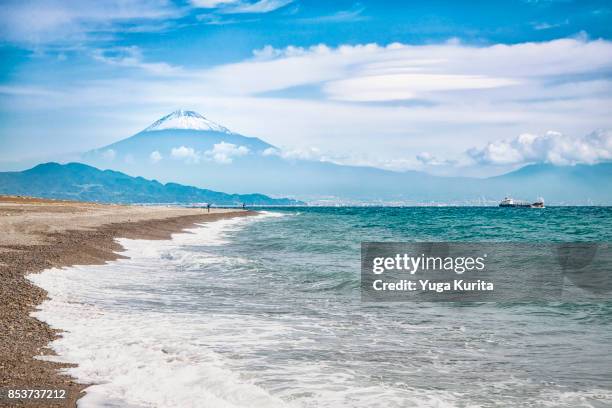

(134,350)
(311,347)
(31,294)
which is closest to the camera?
(134,350)

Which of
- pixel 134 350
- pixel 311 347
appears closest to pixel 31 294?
pixel 134 350

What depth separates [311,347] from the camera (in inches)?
476

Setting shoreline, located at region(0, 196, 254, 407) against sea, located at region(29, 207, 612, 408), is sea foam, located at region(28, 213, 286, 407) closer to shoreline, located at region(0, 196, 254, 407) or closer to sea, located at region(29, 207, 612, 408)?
sea, located at region(29, 207, 612, 408)

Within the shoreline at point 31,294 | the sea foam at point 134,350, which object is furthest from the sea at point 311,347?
the shoreline at point 31,294

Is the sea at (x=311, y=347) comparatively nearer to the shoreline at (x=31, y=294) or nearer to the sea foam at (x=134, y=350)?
the sea foam at (x=134, y=350)

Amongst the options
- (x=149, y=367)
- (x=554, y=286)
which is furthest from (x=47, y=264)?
(x=554, y=286)

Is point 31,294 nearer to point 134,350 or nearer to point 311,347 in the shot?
point 134,350

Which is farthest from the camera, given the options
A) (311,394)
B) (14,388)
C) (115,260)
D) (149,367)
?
(115,260)

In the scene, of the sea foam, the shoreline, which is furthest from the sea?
the shoreline

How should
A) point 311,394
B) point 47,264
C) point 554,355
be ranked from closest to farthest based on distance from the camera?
point 311,394 < point 554,355 < point 47,264

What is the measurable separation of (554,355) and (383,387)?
172 inches

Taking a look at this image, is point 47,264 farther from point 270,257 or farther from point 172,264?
point 270,257

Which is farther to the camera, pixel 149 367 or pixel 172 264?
pixel 172 264

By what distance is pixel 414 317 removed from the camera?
15.8 meters
